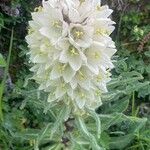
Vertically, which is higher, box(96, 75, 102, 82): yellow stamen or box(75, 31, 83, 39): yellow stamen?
box(75, 31, 83, 39): yellow stamen

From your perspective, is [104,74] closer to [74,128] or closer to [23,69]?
[74,128]

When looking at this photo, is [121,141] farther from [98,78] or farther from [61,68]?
[61,68]

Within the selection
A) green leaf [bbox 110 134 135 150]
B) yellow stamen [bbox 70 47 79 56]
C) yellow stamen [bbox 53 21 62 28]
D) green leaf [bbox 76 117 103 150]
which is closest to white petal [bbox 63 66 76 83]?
yellow stamen [bbox 70 47 79 56]

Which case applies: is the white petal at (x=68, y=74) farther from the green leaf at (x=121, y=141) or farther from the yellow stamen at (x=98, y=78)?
the green leaf at (x=121, y=141)

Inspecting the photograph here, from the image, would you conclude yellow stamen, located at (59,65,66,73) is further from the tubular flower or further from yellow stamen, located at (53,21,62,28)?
yellow stamen, located at (53,21,62,28)

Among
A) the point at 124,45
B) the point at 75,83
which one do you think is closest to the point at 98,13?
the point at 75,83

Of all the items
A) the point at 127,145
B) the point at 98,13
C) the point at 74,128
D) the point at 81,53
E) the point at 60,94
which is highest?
the point at 98,13
